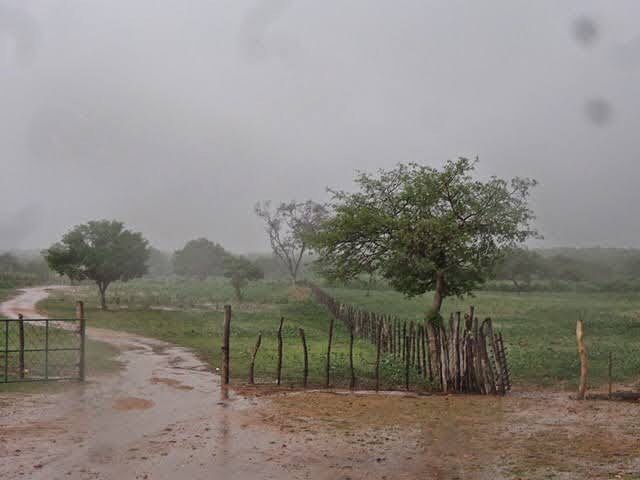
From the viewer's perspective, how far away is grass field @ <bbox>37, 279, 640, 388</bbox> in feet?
69.9

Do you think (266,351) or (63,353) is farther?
(266,351)

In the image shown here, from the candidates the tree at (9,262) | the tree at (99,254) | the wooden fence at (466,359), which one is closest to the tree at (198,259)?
the tree at (9,262)

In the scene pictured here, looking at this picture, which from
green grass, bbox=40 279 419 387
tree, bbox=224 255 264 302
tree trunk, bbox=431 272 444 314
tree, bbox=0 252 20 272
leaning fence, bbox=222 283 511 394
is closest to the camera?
leaning fence, bbox=222 283 511 394

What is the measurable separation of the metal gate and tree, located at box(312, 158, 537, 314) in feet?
34.4

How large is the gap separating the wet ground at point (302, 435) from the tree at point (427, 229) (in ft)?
22.6

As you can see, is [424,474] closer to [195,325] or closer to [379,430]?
[379,430]

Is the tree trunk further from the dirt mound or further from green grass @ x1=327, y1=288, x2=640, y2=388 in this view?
the dirt mound

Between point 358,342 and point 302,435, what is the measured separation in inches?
683

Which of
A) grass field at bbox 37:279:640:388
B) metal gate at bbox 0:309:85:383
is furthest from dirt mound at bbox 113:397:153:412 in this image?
grass field at bbox 37:279:640:388

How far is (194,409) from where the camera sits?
48.6 feet

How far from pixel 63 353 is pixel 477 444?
710 inches

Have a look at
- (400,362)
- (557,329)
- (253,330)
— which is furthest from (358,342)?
(557,329)

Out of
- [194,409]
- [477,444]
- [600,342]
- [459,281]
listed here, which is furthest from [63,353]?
[600,342]

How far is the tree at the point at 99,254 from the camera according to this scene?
42.1 metres
